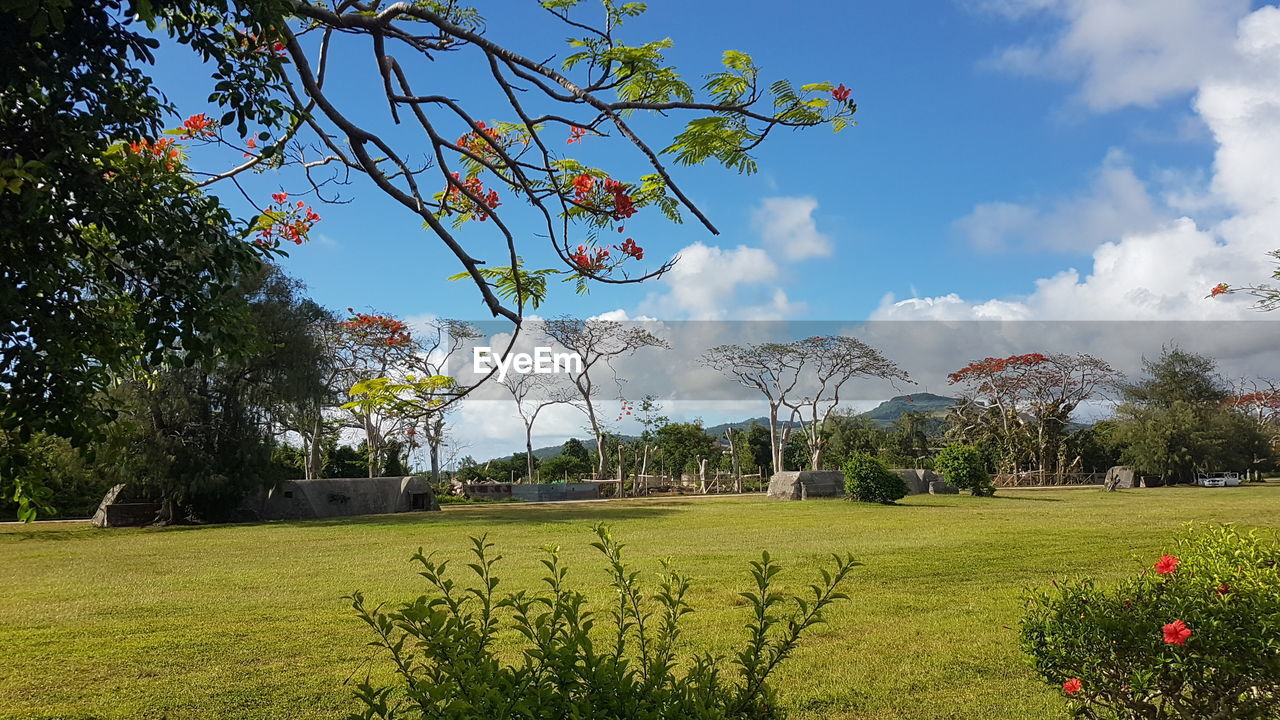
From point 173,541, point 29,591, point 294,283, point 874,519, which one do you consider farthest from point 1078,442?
point 29,591

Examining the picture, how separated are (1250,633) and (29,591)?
10.2 m

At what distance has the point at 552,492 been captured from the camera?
30422 mm

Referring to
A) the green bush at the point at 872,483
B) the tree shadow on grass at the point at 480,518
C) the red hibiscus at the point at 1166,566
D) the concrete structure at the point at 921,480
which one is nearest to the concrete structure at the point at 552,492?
the tree shadow on grass at the point at 480,518

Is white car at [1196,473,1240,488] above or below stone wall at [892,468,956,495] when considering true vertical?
below

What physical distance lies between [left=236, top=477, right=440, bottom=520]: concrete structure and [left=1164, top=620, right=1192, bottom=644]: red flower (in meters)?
20.0

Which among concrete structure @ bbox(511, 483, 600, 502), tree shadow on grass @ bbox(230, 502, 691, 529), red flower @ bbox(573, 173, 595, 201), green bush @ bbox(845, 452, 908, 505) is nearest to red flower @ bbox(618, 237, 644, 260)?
red flower @ bbox(573, 173, 595, 201)

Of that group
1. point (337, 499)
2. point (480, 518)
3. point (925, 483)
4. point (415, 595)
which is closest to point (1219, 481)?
point (925, 483)

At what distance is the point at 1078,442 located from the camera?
127 ft

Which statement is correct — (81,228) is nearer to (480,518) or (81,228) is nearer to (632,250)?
(632,250)

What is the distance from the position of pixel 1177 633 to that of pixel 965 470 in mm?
23305

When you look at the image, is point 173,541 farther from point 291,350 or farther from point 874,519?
point 874,519

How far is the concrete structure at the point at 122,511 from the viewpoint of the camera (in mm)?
18016

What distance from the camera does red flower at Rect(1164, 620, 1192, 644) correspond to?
2627 mm

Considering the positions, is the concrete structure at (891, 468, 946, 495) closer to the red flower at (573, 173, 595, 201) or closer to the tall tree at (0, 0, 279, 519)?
the red flower at (573, 173, 595, 201)
